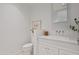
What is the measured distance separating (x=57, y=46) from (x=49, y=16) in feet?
3.20

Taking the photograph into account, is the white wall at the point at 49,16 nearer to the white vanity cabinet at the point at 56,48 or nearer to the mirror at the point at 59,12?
the mirror at the point at 59,12

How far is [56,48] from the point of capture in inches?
83.4

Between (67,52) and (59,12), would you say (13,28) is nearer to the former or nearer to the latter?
(59,12)

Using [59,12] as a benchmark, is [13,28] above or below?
below

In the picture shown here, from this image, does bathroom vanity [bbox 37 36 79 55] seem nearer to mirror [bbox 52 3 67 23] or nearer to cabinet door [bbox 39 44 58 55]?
cabinet door [bbox 39 44 58 55]

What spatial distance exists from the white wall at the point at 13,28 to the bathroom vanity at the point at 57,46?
0.77 m

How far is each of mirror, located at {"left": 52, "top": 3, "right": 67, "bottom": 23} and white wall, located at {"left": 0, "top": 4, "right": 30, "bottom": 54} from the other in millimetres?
868

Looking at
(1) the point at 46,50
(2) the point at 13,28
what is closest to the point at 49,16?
(1) the point at 46,50

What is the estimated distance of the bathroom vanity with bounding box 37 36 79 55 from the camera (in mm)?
1787

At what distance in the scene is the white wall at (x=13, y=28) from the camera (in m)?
3.06

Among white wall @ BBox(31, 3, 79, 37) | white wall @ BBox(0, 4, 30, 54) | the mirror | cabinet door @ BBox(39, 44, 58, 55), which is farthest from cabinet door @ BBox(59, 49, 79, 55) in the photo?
white wall @ BBox(0, 4, 30, 54)

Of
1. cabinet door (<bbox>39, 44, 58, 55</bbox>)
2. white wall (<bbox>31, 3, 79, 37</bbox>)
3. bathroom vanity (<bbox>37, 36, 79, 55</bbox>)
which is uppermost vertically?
white wall (<bbox>31, 3, 79, 37</bbox>)

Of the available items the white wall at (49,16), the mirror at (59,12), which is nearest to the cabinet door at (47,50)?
the white wall at (49,16)

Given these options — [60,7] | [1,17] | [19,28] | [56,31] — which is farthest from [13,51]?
[60,7]
